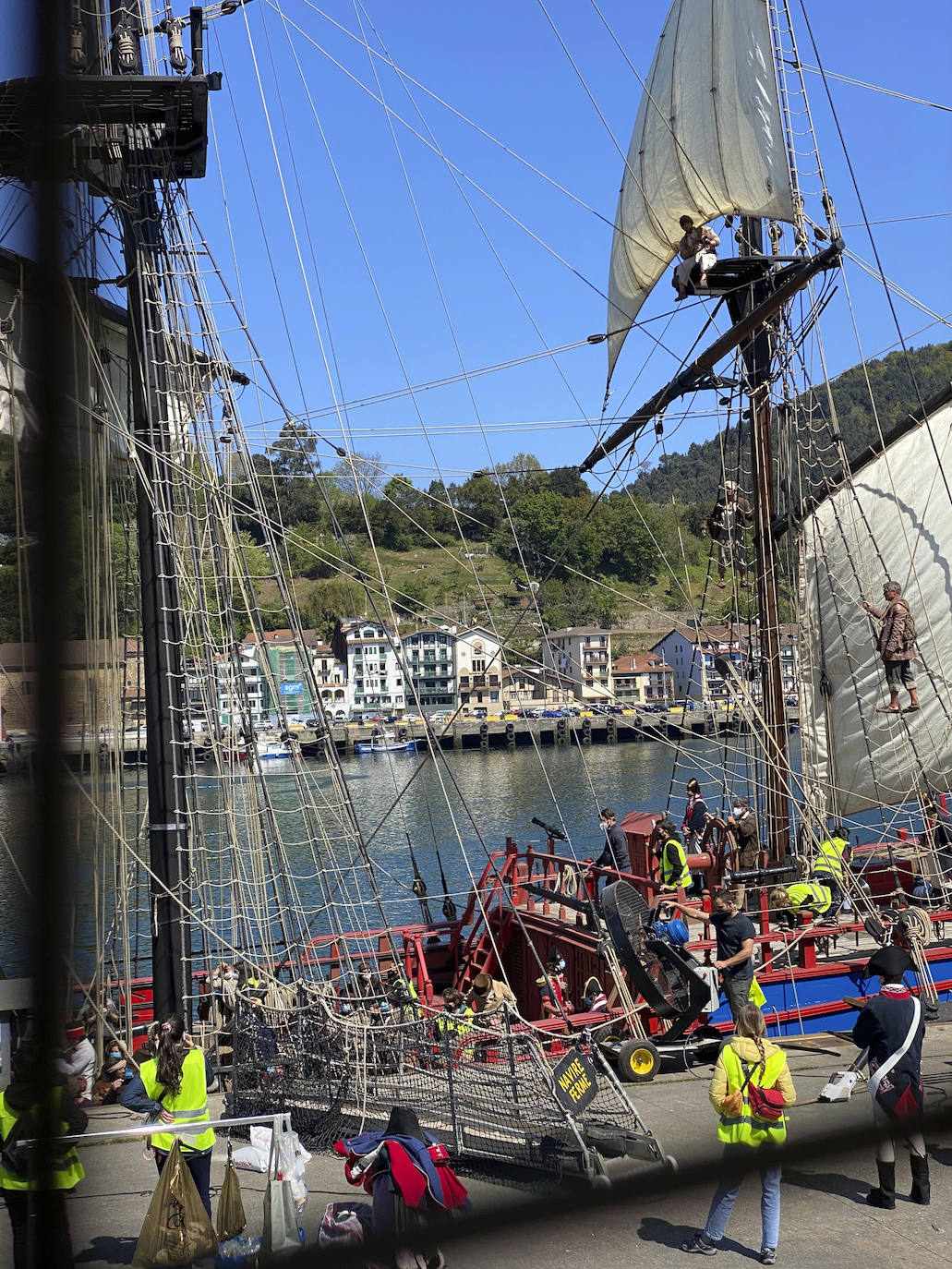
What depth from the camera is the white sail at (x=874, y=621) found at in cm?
1962

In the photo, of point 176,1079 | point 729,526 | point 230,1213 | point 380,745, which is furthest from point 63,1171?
point 380,745

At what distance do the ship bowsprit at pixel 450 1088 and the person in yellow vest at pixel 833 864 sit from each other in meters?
4.99

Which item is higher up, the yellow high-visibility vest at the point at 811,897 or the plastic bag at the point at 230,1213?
the plastic bag at the point at 230,1213

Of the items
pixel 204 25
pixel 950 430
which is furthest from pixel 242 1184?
pixel 950 430

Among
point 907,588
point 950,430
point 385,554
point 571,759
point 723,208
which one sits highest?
point 385,554

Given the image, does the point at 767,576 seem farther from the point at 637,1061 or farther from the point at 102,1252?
the point at 102,1252

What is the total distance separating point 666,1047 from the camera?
36.6 ft

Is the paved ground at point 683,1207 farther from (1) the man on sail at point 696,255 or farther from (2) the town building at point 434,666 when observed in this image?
(2) the town building at point 434,666

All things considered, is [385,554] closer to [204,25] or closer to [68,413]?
[204,25]

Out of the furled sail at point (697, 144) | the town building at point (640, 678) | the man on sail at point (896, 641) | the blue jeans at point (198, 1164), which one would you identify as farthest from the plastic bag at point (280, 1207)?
the town building at point (640, 678)

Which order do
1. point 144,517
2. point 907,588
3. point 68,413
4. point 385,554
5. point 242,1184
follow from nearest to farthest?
point 68,413 < point 242,1184 < point 144,517 < point 907,588 < point 385,554

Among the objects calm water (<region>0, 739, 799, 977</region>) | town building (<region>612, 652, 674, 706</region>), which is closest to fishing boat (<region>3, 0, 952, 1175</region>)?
calm water (<region>0, 739, 799, 977</region>)

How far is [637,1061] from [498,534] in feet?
34.0

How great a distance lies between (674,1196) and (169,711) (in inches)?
385
